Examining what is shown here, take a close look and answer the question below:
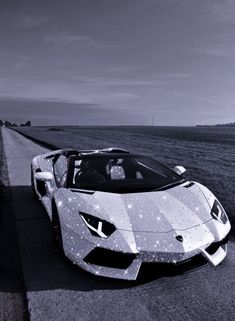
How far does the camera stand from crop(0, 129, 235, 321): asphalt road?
9.59ft

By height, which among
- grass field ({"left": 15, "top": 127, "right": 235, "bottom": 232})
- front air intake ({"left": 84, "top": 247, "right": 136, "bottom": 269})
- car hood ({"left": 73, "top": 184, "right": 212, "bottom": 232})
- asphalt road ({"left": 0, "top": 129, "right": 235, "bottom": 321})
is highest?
car hood ({"left": 73, "top": 184, "right": 212, "bottom": 232})

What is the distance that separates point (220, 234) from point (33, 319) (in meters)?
2.06

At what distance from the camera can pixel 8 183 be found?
918 centimetres

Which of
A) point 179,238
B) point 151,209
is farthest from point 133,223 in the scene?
point 179,238

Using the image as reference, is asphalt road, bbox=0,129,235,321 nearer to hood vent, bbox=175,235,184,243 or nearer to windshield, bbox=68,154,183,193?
hood vent, bbox=175,235,184,243

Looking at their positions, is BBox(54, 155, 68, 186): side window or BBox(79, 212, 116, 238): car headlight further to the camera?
BBox(54, 155, 68, 186): side window

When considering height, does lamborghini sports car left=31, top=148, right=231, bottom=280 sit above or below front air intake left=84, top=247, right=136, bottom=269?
above

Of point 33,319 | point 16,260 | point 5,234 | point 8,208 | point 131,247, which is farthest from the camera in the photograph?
point 8,208

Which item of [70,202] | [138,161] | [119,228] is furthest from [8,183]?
[119,228]

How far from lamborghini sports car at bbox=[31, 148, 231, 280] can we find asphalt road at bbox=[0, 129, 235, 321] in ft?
0.68

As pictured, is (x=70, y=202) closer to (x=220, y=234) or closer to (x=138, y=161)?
(x=220, y=234)

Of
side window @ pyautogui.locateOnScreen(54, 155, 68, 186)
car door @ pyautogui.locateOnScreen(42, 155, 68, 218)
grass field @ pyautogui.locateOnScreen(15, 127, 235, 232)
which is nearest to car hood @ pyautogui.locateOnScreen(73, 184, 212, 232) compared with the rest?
car door @ pyautogui.locateOnScreen(42, 155, 68, 218)

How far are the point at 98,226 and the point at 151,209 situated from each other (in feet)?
2.02

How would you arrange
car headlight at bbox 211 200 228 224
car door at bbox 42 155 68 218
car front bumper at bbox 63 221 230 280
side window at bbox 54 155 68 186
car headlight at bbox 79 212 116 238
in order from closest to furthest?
car front bumper at bbox 63 221 230 280
car headlight at bbox 79 212 116 238
car headlight at bbox 211 200 228 224
car door at bbox 42 155 68 218
side window at bbox 54 155 68 186
